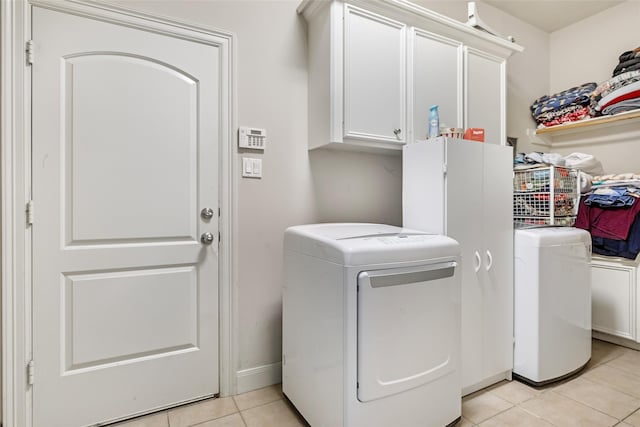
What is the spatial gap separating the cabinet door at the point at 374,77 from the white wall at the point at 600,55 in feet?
7.60

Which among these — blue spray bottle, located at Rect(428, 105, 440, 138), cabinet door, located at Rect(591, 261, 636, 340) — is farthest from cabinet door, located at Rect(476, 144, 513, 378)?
cabinet door, located at Rect(591, 261, 636, 340)

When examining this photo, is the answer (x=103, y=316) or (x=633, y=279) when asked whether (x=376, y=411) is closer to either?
(x=103, y=316)

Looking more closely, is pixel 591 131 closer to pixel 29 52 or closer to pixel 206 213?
pixel 206 213

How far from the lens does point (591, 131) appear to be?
310 cm

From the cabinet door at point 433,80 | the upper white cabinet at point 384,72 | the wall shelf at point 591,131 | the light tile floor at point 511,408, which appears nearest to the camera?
the light tile floor at point 511,408

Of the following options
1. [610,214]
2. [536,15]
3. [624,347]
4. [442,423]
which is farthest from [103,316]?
[536,15]

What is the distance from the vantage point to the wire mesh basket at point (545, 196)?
79.7 inches

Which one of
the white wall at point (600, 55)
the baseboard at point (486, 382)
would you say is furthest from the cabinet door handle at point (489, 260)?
the white wall at point (600, 55)

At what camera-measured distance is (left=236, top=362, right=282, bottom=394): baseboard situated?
6.12 ft

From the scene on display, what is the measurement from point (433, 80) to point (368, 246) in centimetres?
141

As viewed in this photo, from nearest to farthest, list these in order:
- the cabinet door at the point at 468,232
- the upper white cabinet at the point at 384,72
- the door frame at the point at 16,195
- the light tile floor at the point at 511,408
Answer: the door frame at the point at 16,195
the light tile floor at the point at 511,408
the cabinet door at the point at 468,232
the upper white cabinet at the point at 384,72

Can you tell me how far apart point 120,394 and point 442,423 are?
1.51 meters

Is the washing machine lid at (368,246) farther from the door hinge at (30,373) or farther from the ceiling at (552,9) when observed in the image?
the ceiling at (552,9)

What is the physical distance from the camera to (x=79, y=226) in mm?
1532
